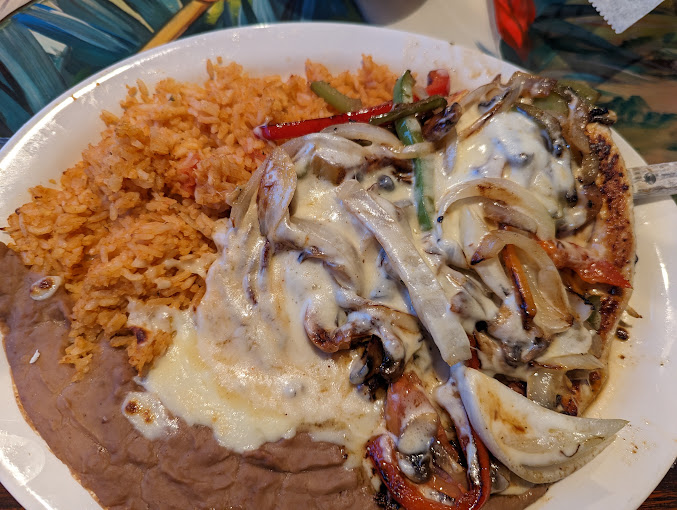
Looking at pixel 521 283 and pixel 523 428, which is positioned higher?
pixel 521 283

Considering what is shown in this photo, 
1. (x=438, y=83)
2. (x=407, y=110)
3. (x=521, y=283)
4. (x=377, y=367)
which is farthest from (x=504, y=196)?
(x=438, y=83)

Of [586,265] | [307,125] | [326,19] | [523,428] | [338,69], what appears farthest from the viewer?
[326,19]

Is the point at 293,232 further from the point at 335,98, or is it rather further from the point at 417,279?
the point at 335,98

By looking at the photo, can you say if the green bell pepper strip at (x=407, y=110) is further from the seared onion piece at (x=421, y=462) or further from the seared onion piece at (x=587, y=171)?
the seared onion piece at (x=421, y=462)

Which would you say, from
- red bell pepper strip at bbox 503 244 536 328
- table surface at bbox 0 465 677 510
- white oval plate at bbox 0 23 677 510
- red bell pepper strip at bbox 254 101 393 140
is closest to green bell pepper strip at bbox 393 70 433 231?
red bell pepper strip at bbox 254 101 393 140

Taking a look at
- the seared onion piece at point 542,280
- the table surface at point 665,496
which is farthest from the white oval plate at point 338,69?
the seared onion piece at point 542,280

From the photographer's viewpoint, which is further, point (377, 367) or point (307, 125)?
point (307, 125)

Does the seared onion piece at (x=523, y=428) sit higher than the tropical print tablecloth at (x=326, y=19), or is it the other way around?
the tropical print tablecloth at (x=326, y=19)
